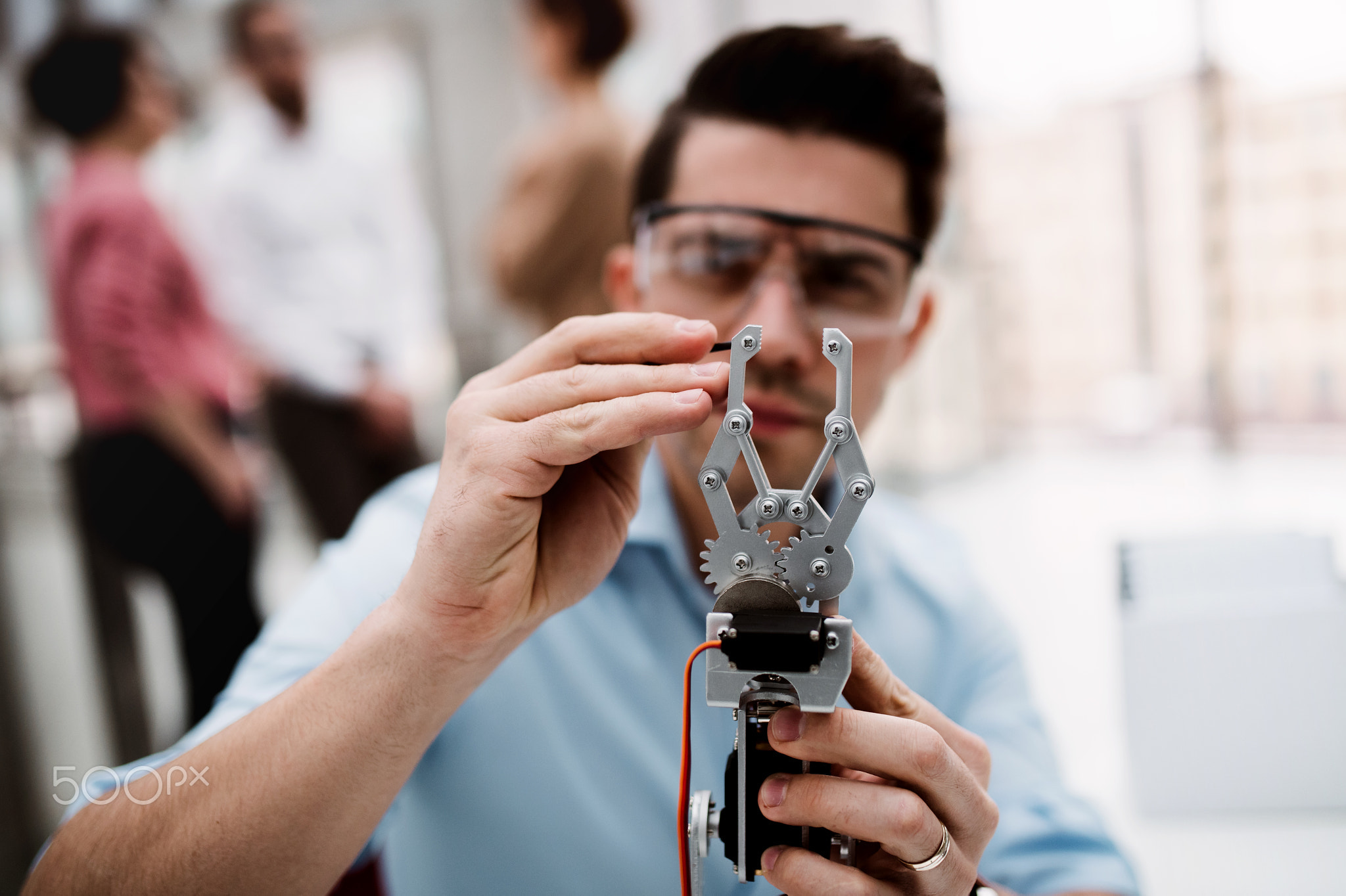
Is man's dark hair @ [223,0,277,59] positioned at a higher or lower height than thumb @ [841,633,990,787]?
higher

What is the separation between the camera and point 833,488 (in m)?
0.60

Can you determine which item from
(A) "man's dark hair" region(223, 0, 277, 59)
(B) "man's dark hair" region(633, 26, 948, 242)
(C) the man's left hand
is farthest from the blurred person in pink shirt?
(C) the man's left hand

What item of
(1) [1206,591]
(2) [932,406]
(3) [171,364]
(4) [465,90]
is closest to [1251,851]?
(1) [1206,591]

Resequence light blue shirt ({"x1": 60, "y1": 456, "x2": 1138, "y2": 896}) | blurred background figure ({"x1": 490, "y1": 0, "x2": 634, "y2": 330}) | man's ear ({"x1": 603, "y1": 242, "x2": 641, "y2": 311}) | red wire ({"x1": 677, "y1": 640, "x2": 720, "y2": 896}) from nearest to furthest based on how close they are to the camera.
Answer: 1. red wire ({"x1": 677, "y1": 640, "x2": 720, "y2": 896})
2. light blue shirt ({"x1": 60, "y1": 456, "x2": 1138, "y2": 896})
3. man's ear ({"x1": 603, "y1": 242, "x2": 641, "y2": 311})
4. blurred background figure ({"x1": 490, "y1": 0, "x2": 634, "y2": 330})

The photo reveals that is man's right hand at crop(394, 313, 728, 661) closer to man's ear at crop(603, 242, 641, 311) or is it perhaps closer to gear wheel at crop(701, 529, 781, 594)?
gear wheel at crop(701, 529, 781, 594)

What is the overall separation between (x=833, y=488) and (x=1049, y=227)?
2.08 meters

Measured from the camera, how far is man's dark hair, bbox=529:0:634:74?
2688 millimetres

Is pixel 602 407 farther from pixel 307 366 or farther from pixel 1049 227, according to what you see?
pixel 307 366

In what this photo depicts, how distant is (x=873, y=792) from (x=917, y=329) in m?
0.67

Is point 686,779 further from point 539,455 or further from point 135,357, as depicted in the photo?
point 135,357

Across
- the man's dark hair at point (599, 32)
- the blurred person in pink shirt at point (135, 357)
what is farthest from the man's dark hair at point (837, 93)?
the blurred person in pink shirt at point (135, 357)

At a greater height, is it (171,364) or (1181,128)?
(1181,128)

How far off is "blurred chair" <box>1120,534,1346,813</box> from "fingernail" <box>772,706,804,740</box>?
665mm

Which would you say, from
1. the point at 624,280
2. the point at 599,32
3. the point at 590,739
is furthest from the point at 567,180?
the point at 590,739
